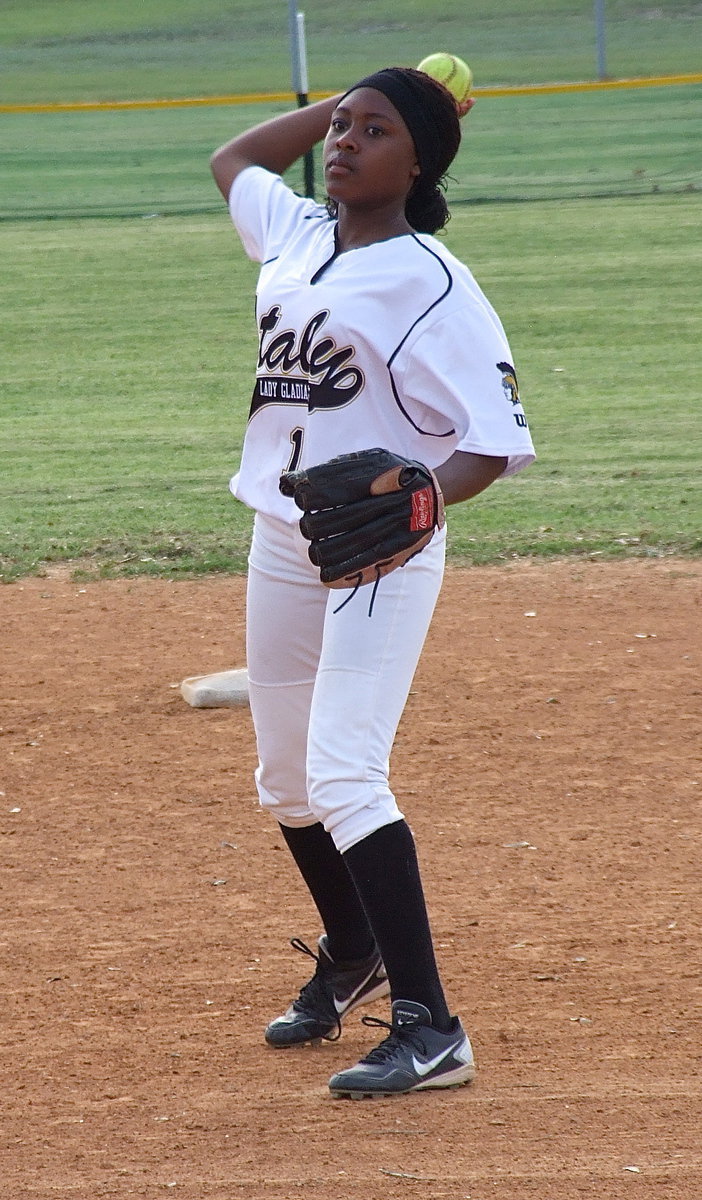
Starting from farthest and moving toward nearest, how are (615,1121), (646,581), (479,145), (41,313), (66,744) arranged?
(479,145) → (41,313) → (646,581) → (66,744) → (615,1121)

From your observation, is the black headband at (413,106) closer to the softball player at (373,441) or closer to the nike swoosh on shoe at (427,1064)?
the softball player at (373,441)

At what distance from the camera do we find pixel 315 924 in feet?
13.4

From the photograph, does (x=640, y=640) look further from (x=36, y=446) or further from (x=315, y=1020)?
(x=36, y=446)

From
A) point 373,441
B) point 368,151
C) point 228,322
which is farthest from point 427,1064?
point 228,322

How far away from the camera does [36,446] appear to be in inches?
402

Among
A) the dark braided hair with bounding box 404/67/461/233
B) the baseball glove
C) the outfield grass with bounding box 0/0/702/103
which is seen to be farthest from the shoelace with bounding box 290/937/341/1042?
the outfield grass with bounding box 0/0/702/103

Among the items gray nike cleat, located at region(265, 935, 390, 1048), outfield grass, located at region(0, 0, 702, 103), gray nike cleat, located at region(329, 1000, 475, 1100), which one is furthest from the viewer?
outfield grass, located at region(0, 0, 702, 103)

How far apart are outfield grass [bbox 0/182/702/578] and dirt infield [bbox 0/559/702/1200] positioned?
3.61 feet

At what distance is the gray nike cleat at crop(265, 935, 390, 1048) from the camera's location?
3.49 metres

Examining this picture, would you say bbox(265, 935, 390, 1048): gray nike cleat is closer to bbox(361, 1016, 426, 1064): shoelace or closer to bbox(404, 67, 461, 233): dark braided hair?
bbox(361, 1016, 426, 1064): shoelace

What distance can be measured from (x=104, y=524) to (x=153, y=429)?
8.13ft

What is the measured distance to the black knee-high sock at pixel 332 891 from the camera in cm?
357

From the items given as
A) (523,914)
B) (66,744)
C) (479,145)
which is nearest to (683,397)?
(66,744)

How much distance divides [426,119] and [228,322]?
37.6 feet
